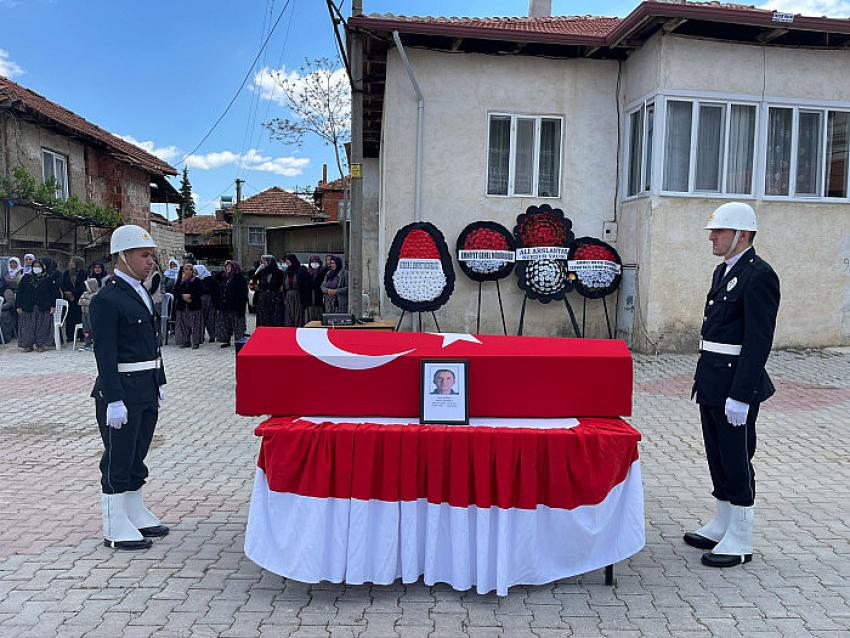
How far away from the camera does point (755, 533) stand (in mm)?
4438

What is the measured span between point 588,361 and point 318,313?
10884 mm

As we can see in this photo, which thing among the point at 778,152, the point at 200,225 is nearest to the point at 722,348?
the point at 778,152

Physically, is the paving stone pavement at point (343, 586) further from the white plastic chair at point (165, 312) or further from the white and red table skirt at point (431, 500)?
the white plastic chair at point (165, 312)

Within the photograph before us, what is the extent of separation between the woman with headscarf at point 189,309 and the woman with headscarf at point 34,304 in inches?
90.8

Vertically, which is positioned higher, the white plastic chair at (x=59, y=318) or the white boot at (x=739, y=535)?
the white plastic chair at (x=59, y=318)

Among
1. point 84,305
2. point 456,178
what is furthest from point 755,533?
point 84,305

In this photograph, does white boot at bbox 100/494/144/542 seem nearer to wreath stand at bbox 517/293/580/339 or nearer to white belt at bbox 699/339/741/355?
white belt at bbox 699/339/741/355

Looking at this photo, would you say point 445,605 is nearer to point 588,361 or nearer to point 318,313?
point 588,361

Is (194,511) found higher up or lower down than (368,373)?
lower down

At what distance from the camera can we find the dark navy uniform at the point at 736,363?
12.2ft

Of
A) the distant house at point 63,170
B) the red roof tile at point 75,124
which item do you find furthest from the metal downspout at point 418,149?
the red roof tile at point 75,124

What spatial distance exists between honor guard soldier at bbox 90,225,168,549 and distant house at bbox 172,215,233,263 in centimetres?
3123

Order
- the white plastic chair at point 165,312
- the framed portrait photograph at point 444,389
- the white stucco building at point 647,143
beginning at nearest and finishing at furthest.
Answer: the framed portrait photograph at point 444,389
the white stucco building at point 647,143
the white plastic chair at point 165,312

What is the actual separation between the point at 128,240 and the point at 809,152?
37.3 ft
